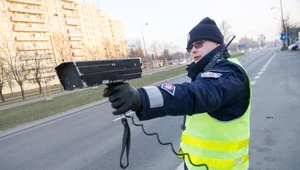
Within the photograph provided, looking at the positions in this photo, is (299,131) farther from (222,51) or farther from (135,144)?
(222,51)

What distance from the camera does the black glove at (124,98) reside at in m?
1.02

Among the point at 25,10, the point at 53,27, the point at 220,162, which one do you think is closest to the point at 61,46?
the point at 25,10

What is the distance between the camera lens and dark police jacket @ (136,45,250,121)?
1063 millimetres

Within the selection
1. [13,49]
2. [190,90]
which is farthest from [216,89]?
[13,49]

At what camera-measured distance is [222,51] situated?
147cm

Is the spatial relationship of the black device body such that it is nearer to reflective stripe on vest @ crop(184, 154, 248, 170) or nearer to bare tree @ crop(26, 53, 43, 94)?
reflective stripe on vest @ crop(184, 154, 248, 170)

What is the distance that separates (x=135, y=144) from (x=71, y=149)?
1613 mm

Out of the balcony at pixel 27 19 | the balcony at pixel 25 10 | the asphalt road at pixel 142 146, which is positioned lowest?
the asphalt road at pixel 142 146

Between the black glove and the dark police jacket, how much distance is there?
3 cm

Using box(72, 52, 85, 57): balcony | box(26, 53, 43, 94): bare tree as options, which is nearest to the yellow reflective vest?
box(26, 53, 43, 94): bare tree

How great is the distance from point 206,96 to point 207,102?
3 cm

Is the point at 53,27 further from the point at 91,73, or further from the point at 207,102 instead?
the point at 207,102

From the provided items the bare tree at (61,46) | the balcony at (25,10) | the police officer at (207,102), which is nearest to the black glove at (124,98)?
the police officer at (207,102)

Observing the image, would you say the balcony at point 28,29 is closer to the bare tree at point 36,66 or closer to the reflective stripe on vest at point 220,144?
the bare tree at point 36,66
